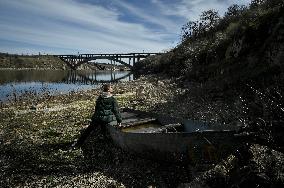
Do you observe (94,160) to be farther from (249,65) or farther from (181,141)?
(249,65)

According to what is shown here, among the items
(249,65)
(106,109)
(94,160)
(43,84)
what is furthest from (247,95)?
(43,84)

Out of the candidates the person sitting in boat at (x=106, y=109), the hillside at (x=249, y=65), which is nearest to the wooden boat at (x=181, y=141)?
the person sitting in boat at (x=106, y=109)

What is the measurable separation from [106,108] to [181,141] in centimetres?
496

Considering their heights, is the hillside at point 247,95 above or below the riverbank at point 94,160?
above

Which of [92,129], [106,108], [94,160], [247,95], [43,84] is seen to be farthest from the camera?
[43,84]

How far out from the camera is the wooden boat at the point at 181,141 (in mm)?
10515

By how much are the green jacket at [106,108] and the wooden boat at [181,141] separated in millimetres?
356

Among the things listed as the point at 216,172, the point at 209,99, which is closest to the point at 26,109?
the point at 209,99

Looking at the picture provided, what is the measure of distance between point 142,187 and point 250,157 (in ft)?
11.9

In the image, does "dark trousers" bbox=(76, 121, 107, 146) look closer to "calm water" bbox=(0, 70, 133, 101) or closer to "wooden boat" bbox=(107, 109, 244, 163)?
"wooden boat" bbox=(107, 109, 244, 163)

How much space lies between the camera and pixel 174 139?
11.6 m

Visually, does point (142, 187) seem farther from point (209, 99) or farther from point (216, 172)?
point (209, 99)

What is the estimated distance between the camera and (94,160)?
14.3 metres

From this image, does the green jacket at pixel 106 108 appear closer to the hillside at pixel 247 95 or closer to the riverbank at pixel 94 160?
the riverbank at pixel 94 160
